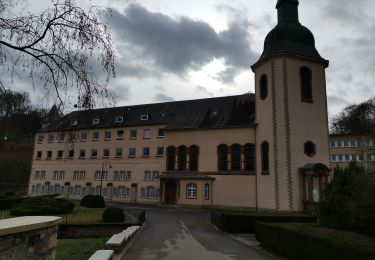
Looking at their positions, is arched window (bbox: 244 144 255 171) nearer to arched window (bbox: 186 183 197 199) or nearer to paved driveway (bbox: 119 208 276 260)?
arched window (bbox: 186 183 197 199)

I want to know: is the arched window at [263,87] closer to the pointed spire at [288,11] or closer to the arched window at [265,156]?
the arched window at [265,156]

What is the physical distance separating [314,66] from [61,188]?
125ft

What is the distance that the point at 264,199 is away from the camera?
3400 centimetres

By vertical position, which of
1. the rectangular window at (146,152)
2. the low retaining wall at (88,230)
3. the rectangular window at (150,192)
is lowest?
the low retaining wall at (88,230)

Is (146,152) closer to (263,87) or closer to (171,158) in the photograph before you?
(171,158)

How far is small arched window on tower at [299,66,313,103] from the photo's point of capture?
34.7m

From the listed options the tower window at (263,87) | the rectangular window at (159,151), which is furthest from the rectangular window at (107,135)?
the tower window at (263,87)

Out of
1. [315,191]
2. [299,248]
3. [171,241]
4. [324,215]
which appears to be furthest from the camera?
[315,191]

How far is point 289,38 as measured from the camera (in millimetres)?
34781

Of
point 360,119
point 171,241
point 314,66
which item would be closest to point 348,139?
point 360,119

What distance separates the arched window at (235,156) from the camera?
37.8m

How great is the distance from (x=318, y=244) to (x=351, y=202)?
320 cm

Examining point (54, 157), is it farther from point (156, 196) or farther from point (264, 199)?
point (264, 199)

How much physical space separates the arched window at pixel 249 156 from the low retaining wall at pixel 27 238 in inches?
1244
